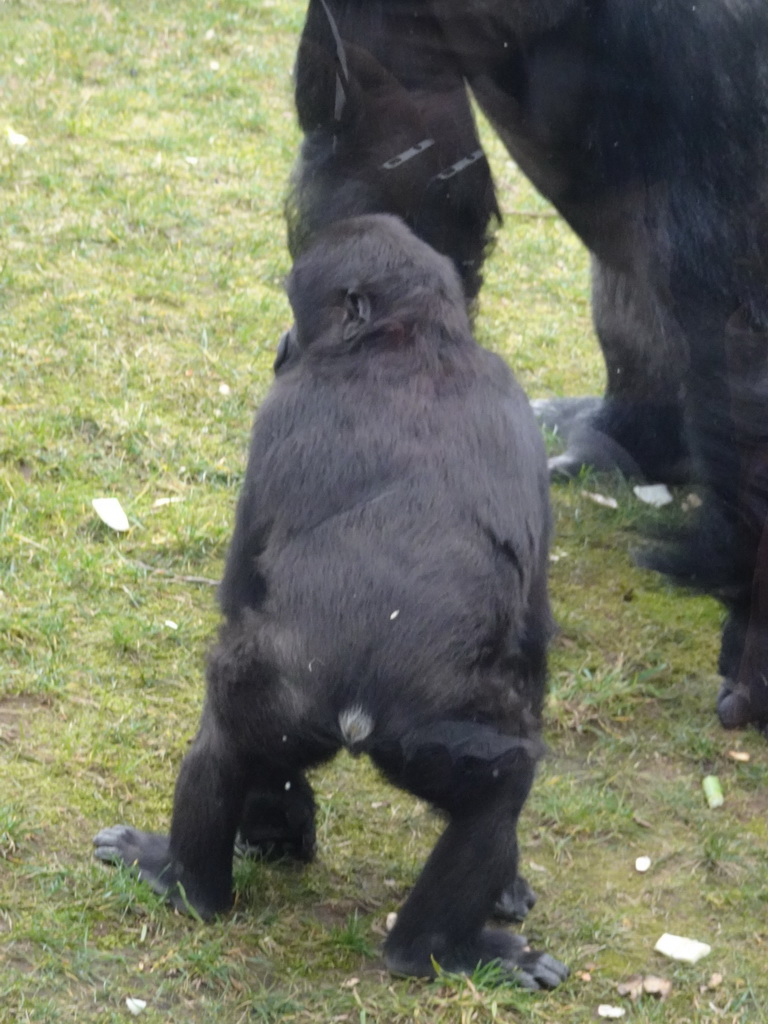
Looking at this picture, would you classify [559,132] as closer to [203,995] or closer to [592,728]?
[592,728]

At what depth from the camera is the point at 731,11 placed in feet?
8.36

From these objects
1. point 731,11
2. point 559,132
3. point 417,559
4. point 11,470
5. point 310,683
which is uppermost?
point 731,11

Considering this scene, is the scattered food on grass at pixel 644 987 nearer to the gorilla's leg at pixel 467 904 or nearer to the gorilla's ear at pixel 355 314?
the gorilla's leg at pixel 467 904

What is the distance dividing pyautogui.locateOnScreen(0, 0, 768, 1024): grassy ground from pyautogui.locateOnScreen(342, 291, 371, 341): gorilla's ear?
2.93 ft

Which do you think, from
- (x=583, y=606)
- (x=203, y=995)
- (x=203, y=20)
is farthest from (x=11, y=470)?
(x=203, y=20)

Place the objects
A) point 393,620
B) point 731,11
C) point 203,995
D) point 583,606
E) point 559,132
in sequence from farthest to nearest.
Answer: point 583,606
point 559,132
point 731,11
point 203,995
point 393,620

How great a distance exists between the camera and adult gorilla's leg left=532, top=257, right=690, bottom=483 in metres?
3.21

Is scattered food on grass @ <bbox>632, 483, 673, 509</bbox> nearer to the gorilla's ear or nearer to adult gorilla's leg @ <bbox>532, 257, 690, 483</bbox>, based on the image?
adult gorilla's leg @ <bbox>532, 257, 690, 483</bbox>

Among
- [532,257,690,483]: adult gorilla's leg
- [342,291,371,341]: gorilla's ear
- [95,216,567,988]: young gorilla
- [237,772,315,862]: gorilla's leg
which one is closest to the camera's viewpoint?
[95,216,567,988]: young gorilla

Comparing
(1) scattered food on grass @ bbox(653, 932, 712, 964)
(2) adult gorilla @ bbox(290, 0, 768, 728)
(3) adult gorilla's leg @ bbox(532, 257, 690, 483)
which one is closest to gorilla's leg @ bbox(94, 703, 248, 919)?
(1) scattered food on grass @ bbox(653, 932, 712, 964)

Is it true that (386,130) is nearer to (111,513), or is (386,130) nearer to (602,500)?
(111,513)

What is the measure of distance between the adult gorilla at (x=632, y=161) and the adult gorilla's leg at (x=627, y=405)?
0.03 meters

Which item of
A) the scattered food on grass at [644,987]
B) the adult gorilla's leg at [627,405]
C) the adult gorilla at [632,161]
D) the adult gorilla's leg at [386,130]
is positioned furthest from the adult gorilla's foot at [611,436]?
the scattered food on grass at [644,987]

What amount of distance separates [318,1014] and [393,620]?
61 centimetres
